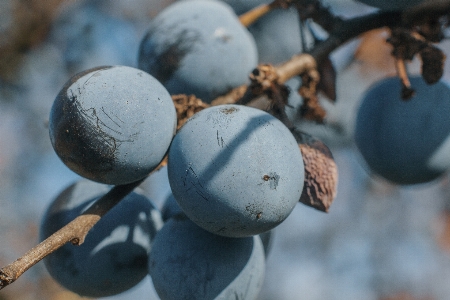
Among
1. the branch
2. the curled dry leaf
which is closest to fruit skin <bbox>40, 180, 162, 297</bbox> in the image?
the branch

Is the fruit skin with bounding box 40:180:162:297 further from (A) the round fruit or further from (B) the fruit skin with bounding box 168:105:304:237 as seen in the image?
(B) the fruit skin with bounding box 168:105:304:237

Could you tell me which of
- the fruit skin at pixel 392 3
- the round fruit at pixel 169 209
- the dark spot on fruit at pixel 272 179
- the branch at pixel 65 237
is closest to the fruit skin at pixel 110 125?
the branch at pixel 65 237

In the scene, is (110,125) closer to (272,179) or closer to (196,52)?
(272,179)

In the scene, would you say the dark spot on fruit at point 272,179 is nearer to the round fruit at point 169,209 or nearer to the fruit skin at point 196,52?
the round fruit at point 169,209

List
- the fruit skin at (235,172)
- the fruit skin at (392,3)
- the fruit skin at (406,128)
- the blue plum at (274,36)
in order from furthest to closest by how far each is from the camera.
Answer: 1. the blue plum at (274,36)
2. the fruit skin at (406,128)
3. the fruit skin at (392,3)
4. the fruit skin at (235,172)

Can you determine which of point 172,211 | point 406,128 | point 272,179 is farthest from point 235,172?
point 406,128

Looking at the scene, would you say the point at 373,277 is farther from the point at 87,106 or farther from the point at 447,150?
the point at 87,106
